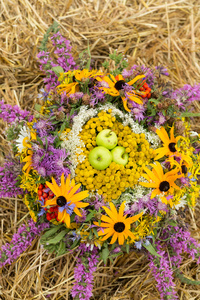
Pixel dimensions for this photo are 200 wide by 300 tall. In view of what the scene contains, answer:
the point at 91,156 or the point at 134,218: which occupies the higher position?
the point at 91,156

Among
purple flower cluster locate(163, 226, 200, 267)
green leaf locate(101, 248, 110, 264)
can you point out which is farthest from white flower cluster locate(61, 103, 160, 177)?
purple flower cluster locate(163, 226, 200, 267)

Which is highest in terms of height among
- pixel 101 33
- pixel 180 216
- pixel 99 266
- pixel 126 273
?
pixel 101 33

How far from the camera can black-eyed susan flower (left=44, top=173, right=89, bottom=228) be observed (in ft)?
5.54

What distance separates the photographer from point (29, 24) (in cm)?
277

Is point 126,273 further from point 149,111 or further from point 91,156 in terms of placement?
point 149,111

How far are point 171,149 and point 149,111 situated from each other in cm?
34

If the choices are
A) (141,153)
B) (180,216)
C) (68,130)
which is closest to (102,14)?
(68,130)

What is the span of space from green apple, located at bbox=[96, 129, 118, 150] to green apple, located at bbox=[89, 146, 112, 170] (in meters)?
0.04

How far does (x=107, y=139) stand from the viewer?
1858 mm

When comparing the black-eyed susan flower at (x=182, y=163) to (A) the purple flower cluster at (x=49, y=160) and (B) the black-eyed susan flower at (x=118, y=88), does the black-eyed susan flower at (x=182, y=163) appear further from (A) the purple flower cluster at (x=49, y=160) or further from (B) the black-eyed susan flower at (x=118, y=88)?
(A) the purple flower cluster at (x=49, y=160)

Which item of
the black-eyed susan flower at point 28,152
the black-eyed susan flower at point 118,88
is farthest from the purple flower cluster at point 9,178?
the black-eyed susan flower at point 118,88

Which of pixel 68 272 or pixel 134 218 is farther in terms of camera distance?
pixel 68 272

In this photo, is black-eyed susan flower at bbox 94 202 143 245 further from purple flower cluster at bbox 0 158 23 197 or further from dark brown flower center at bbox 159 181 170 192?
purple flower cluster at bbox 0 158 23 197

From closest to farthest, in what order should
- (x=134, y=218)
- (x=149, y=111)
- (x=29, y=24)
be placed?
(x=134, y=218) → (x=149, y=111) → (x=29, y=24)
